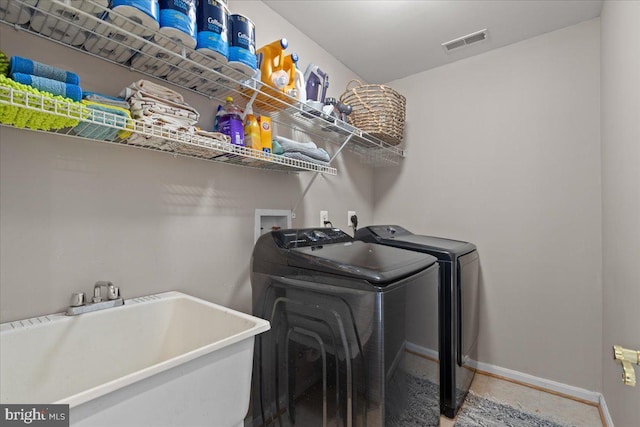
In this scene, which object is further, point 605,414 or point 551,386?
point 551,386

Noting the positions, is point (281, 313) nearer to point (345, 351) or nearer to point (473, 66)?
point (345, 351)

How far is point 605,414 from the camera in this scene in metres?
1.81

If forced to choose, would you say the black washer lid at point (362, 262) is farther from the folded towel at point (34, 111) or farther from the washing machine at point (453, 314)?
the folded towel at point (34, 111)

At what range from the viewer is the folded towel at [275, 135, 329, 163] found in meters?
1.57

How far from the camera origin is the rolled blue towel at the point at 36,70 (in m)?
0.77

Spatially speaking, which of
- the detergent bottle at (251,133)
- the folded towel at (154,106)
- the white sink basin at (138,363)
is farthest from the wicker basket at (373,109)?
the white sink basin at (138,363)

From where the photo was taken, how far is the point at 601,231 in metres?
1.94

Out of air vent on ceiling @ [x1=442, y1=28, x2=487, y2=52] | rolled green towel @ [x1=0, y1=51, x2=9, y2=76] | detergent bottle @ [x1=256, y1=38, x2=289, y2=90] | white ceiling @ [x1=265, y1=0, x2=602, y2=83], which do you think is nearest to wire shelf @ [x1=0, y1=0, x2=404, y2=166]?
detergent bottle @ [x1=256, y1=38, x2=289, y2=90]

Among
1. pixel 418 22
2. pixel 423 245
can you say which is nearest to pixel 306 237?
pixel 423 245

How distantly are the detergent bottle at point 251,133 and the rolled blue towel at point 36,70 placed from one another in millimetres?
669

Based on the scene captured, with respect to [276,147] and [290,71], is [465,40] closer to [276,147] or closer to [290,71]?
[290,71]

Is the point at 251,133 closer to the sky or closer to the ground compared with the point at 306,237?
closer to the sky

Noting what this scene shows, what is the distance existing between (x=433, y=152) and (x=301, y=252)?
71.1 inches

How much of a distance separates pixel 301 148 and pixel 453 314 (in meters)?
1.30
